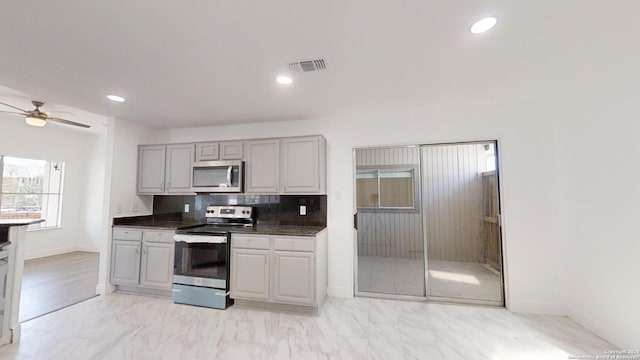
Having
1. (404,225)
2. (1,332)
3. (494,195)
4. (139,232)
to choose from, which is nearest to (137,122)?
(139,232)

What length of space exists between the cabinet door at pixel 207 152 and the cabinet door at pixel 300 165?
102 centimetres

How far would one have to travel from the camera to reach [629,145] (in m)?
2.21

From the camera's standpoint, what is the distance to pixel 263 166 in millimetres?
3557

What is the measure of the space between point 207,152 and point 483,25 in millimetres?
3439

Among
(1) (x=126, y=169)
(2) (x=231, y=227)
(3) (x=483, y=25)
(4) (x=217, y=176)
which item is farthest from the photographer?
(1) (x=126, y=169)

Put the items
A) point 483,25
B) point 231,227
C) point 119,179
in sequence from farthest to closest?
1. point 119,179
2. point 231,227
3. point 483,25

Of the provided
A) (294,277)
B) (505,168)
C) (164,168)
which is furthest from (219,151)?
(505,168)

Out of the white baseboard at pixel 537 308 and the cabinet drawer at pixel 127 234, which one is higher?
the cabinet drawer at pixel 127 234

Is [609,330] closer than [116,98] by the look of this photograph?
Yes

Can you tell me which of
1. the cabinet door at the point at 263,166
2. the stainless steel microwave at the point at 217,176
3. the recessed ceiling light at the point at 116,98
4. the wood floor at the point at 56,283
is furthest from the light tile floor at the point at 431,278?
the wood floor at the point at 56,283

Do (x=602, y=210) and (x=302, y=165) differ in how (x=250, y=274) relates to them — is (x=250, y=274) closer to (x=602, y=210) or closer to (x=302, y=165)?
(x=302, y=165)

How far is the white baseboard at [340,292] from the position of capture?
351 cm

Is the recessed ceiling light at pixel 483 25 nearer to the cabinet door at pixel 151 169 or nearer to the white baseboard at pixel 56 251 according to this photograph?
the cabinet door at pixel 151 169

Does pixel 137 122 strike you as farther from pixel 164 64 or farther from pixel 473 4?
pixel 473 4
